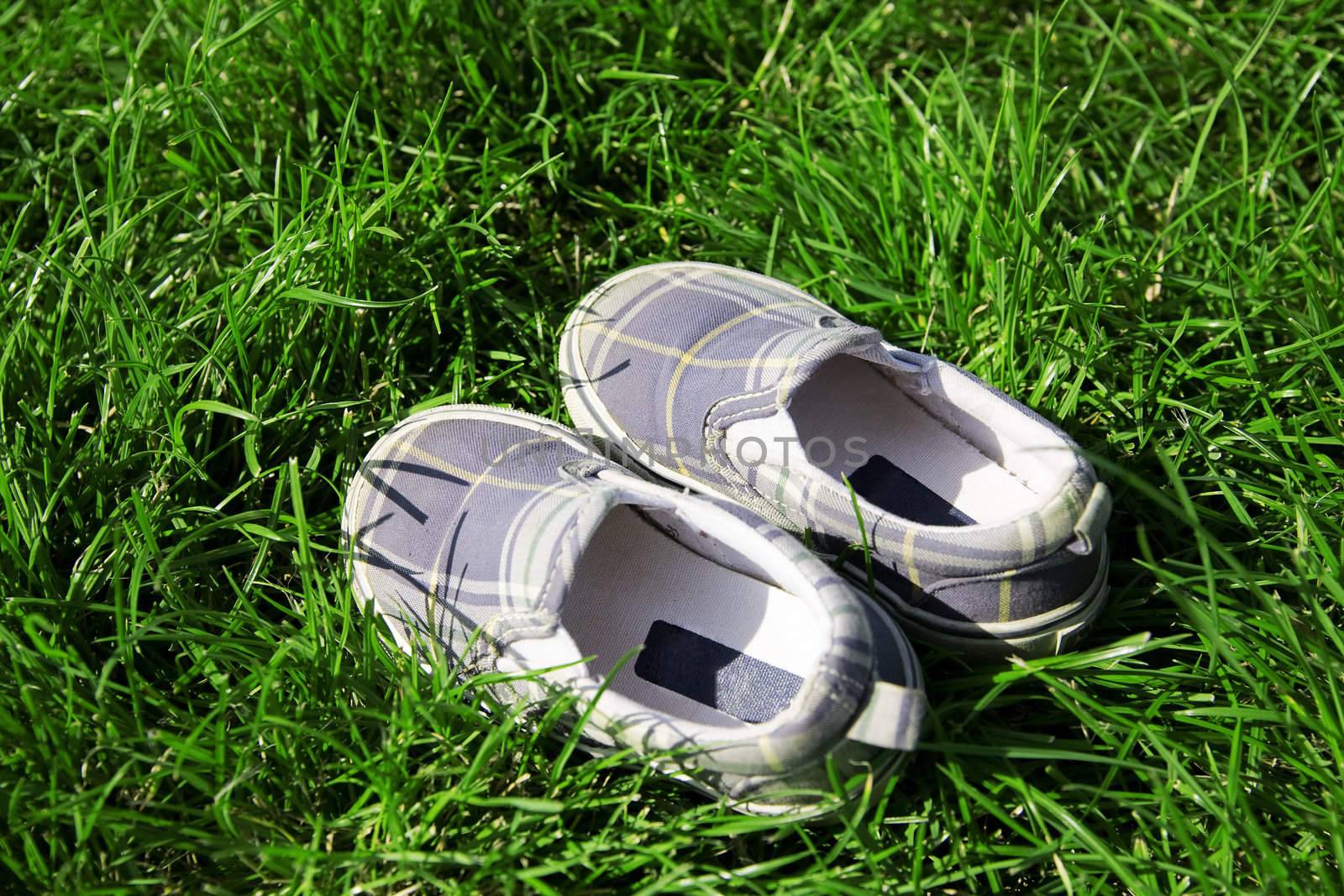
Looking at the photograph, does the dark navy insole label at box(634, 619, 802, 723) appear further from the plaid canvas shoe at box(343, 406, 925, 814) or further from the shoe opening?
the shoe opening

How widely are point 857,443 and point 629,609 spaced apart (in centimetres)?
51

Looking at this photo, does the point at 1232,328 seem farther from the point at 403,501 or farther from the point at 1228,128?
the point at 403,501

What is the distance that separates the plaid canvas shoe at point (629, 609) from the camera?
1.39 metres

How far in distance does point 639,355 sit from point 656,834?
0.82 meters

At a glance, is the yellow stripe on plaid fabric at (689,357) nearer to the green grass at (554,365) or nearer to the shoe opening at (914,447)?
the shoe opening at (914,447)

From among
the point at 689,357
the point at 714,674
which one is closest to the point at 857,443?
the point at 689,357

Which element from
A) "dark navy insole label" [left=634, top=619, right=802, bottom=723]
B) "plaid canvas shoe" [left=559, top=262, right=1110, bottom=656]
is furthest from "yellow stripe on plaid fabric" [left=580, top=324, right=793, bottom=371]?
"dark navy insole label" [left=634, top=619, right=802, bottom=723]

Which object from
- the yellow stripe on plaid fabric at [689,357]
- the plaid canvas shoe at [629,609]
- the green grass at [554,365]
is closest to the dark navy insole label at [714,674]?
the plaid canvas shoe at [629,609]

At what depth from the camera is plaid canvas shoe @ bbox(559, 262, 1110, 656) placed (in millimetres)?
1543

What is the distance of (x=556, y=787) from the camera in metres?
1.53

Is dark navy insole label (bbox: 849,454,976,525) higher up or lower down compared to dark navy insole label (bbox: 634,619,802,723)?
higher up

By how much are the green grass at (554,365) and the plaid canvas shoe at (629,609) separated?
10 centimetres

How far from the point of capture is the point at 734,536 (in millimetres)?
1533

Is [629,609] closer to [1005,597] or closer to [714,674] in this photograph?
[714,674]
